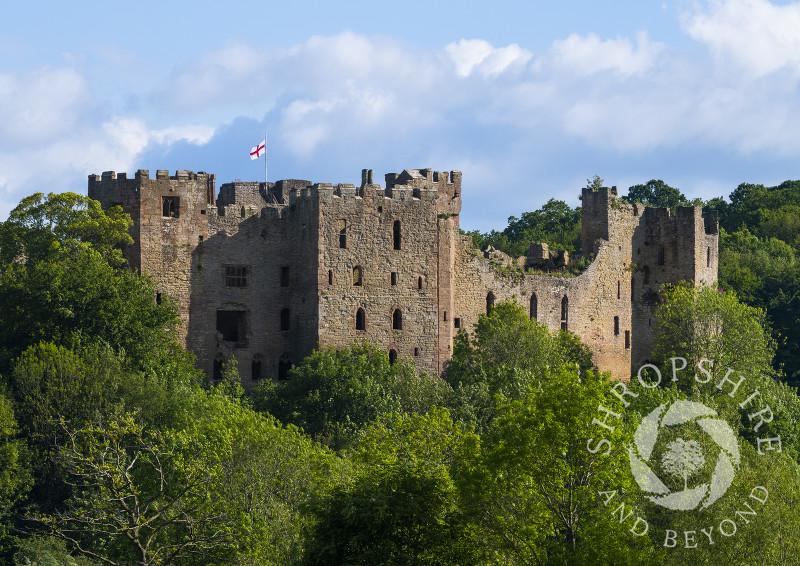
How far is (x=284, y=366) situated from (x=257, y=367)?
3.78 feet

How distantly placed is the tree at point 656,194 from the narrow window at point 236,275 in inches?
2217

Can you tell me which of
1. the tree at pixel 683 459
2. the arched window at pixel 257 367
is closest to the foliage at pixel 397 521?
the tree at pixel 683 459

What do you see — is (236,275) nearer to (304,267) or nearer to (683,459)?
(304,267)

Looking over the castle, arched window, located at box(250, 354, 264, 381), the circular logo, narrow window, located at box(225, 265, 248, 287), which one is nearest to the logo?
the circular logo

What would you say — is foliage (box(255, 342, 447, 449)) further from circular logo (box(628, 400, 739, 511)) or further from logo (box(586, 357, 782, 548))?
circular logo (box(628, 400, 739, 511))

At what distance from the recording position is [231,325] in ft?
253

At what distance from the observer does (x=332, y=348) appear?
7431 cm

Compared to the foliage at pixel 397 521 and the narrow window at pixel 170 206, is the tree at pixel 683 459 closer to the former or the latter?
the foliage at pixel 397 521

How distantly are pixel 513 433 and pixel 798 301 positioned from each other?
206ft

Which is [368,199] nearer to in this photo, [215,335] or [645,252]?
[215,335]

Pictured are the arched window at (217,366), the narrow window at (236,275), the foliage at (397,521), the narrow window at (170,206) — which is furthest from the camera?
the arched window at (217,366)

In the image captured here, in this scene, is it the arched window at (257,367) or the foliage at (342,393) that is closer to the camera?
the foliage at (342,393)

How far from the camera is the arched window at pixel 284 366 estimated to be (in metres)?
76.8

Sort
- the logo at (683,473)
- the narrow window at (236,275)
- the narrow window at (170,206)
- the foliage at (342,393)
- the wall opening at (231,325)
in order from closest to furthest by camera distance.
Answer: the logo at (683,473) → the foliage at (342,393) → the narrow window at (170,206) → the narrow window at (236,275) → the wall opening at (231,325)
